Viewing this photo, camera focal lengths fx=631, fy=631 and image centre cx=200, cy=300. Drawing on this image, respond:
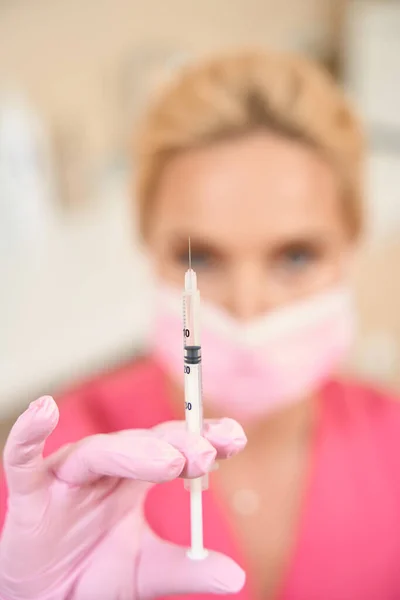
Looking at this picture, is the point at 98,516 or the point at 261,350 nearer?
the point at 98,516

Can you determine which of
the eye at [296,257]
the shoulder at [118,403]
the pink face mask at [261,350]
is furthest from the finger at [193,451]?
the eye at [296,257]

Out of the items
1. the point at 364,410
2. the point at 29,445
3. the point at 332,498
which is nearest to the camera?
the point at 29,445

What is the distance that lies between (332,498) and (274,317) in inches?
7.6

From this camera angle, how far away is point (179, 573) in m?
0.39

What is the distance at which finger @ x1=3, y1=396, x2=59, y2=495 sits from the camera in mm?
344

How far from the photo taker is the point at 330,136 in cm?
69

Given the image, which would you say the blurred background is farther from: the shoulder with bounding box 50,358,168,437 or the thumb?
the thumb

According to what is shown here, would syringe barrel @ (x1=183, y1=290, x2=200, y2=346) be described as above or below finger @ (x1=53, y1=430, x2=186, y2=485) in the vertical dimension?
above

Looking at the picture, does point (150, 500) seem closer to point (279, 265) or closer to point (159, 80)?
point (279, 265)

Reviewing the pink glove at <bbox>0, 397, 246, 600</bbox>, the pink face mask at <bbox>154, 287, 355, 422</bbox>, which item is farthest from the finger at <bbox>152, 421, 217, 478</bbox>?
the pink face mask at <bbox>154, 287, 355, 422</bbox>

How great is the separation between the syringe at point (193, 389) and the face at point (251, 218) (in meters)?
0.26

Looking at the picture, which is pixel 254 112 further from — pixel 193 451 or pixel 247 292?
pixel 193 451

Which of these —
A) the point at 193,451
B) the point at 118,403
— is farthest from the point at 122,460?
the point at 118,403

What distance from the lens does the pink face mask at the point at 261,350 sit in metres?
0.66
